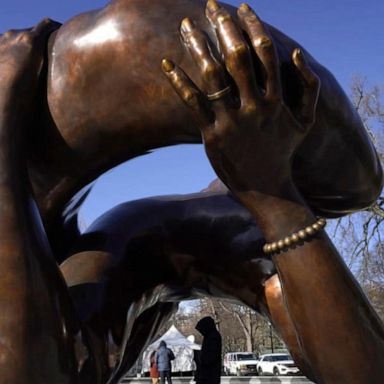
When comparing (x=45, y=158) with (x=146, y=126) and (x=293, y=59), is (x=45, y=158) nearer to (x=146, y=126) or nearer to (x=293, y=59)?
(x=146, y=126)

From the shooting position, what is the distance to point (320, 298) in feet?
4.67

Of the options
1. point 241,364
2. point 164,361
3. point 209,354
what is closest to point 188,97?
point 209,354

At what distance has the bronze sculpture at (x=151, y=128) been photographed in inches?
52.5

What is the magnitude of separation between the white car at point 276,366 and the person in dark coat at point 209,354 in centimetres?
1751

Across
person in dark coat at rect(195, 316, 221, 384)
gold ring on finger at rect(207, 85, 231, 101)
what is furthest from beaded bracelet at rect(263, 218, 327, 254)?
person in dark coat at rect(195, 316, 221, 384)

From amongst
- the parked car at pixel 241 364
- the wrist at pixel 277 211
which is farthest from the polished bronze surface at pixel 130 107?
the parked car at pixel 241 364

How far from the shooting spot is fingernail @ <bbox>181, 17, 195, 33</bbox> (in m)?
1.37

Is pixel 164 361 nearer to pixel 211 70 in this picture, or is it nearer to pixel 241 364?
pixel 211 70

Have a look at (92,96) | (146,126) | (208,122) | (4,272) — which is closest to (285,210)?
(208,122)

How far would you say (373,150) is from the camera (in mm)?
1774

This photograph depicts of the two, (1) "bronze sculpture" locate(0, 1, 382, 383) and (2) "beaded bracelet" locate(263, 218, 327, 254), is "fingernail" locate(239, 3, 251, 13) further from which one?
(2) "beaded bracelet" locate(263, 218, 327, 254)

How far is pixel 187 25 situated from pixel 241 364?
26324 millimetres

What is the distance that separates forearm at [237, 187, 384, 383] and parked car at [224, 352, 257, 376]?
83.6 feet

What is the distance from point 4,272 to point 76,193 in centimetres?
44
